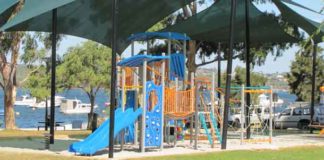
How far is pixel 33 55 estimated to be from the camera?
3541 centimetres

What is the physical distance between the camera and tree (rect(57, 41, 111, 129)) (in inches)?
1811

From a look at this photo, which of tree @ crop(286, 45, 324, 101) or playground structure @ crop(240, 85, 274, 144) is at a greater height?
tree @ crop(286, 45, 324, 101)

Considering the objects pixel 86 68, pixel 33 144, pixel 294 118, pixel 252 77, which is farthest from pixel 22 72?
pixel 252 77

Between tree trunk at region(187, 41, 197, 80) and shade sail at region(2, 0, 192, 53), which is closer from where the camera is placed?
shade sail at region(2, 0, 192, 53)

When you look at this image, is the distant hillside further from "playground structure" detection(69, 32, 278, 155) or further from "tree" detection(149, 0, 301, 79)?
"playground structure" detection(69, 32, 278, 155)

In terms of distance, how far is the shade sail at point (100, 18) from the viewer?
20.1 m

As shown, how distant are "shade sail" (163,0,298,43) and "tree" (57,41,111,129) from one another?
20487 millimetres

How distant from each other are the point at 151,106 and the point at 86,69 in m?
30.6

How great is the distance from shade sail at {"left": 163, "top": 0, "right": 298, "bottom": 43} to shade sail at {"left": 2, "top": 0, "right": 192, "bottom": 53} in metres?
0.94

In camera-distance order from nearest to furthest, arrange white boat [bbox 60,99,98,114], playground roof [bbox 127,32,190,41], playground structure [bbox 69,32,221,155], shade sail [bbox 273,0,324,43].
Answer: playground structure [bbox 69,32,221,155] → playground roof [bbox 127,32,190,41] → shade sail [bbox 273,0,324,43] → white boat [bbox 60,99,98,114]

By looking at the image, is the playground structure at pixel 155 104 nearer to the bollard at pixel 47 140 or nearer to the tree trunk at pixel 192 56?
the bollard at pixel 47 140

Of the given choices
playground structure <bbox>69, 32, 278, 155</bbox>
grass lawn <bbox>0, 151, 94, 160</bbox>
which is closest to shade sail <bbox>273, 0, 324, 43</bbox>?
playground structure <bbox>69, 32, 278, 155</bbox>

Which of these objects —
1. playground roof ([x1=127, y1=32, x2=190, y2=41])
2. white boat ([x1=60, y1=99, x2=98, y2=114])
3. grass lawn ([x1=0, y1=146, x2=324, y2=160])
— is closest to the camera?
grass lawn ([x1=0, y1=146, x2=324, y2=160])

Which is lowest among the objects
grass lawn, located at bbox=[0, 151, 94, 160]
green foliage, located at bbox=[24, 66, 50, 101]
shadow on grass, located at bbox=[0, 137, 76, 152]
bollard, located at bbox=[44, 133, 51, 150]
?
shadow on grass, located at bbox=[0, 137, 76, 152]
